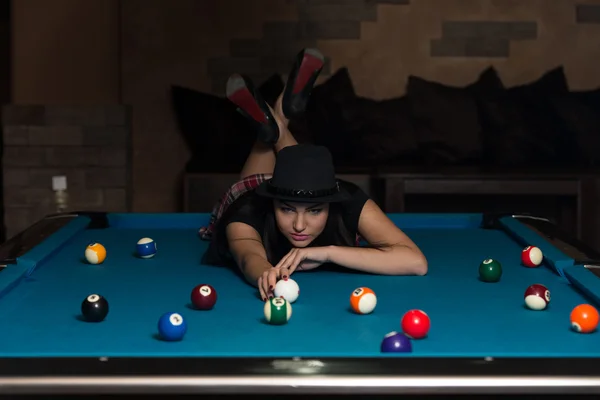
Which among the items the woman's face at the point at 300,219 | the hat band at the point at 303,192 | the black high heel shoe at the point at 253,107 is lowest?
the woman's face at the point at 300,219

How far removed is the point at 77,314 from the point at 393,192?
302cm

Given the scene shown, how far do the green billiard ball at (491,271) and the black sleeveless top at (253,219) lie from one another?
0.51m

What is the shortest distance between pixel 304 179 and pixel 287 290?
52cm

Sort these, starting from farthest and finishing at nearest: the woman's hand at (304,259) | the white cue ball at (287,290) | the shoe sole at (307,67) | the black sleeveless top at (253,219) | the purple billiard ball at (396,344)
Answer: the shoe sole at (307,67), the black sleeveless top at (253,219), the woman's hand at (304,259), the white cue ball at (287,290), the purple billiard ball at (396,344)

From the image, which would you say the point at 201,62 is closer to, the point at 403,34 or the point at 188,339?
the point at 403,34

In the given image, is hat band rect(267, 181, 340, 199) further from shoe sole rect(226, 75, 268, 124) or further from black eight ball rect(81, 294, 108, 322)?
shoe sole rect(226, 75, 268, 124)

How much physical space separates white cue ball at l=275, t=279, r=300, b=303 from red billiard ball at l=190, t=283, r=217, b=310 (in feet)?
0.55

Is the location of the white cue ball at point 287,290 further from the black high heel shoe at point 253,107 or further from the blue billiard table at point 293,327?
the black high heel shoe at point 253,107

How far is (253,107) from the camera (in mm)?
4078

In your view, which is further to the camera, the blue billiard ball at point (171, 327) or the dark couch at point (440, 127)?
the dark couch at point (440, 127)

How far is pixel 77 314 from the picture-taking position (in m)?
2.38

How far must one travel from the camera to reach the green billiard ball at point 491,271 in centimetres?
280

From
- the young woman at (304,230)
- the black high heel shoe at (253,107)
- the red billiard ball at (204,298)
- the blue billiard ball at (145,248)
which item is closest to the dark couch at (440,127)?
the black high heel shoe at (253,107)

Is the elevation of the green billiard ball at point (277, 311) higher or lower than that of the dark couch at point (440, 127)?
lower
